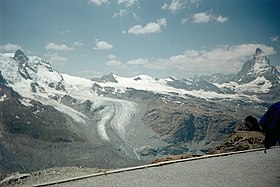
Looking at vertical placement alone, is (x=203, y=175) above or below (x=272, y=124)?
below

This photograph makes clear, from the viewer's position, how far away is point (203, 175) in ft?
39.4

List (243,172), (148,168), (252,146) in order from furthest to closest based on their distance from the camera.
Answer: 1. (252,146)
2. (148,168)
3. (243,172)

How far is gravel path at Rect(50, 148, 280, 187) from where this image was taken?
10.9 metres

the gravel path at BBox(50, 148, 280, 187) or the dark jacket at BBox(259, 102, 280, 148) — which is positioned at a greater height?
the dark jacket at BBox(259, 102, 280, 148)

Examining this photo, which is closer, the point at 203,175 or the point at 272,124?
the point at 272,124

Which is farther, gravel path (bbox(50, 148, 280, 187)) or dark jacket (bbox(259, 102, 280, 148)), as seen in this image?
gravel path (bbox(50, 148, 280, 187))

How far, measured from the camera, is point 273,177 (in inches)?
453

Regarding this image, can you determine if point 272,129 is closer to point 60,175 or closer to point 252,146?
point 60,175

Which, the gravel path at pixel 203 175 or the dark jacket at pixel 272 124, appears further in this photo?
the gravel path at pixel 203 175

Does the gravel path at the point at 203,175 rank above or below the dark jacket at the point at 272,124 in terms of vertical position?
below

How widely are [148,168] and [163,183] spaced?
2560mm

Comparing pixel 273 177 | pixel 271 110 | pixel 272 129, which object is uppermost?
pixel 271 110

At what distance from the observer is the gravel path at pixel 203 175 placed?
10933mm

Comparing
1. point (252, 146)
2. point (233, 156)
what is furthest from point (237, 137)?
point (233, 156)
